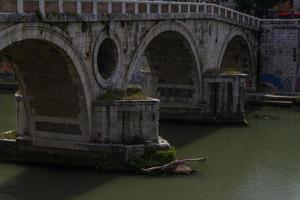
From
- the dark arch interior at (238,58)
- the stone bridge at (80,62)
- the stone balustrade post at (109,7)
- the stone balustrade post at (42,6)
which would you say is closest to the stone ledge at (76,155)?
the stone bridge at (80,62)

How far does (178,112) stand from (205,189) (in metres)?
13.8

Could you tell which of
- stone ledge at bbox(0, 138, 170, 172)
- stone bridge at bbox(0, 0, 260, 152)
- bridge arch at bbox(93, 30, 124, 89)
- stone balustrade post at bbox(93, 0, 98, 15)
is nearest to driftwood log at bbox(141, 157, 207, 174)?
stone ledge at bbox(0, 138, 170, 172)

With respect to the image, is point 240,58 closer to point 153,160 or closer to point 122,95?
point 122,95

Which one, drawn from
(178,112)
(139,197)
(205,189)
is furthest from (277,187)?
(178,112)

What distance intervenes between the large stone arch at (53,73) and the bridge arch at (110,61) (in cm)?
143

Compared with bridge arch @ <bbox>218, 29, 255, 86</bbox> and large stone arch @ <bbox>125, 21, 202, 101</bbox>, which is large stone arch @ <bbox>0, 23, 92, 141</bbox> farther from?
bridge arch @ <bbox>218, 29, 255, 86</bbox>

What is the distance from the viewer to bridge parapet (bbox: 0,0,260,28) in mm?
19869

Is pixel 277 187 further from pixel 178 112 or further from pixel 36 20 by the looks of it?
Answer: pixel 178 112

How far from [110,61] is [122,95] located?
1.79 m

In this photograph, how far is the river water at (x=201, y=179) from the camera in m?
22.0

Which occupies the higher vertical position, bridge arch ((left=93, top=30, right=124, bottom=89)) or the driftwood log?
bridge arch ((left=93, top=30, right=124, bottom=89))

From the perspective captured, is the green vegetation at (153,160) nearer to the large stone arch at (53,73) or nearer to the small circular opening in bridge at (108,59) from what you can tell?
the large stone arch at (53,73)

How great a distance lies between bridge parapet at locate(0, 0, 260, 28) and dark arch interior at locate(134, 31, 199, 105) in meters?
2.45

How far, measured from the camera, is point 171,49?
35.6 meters
